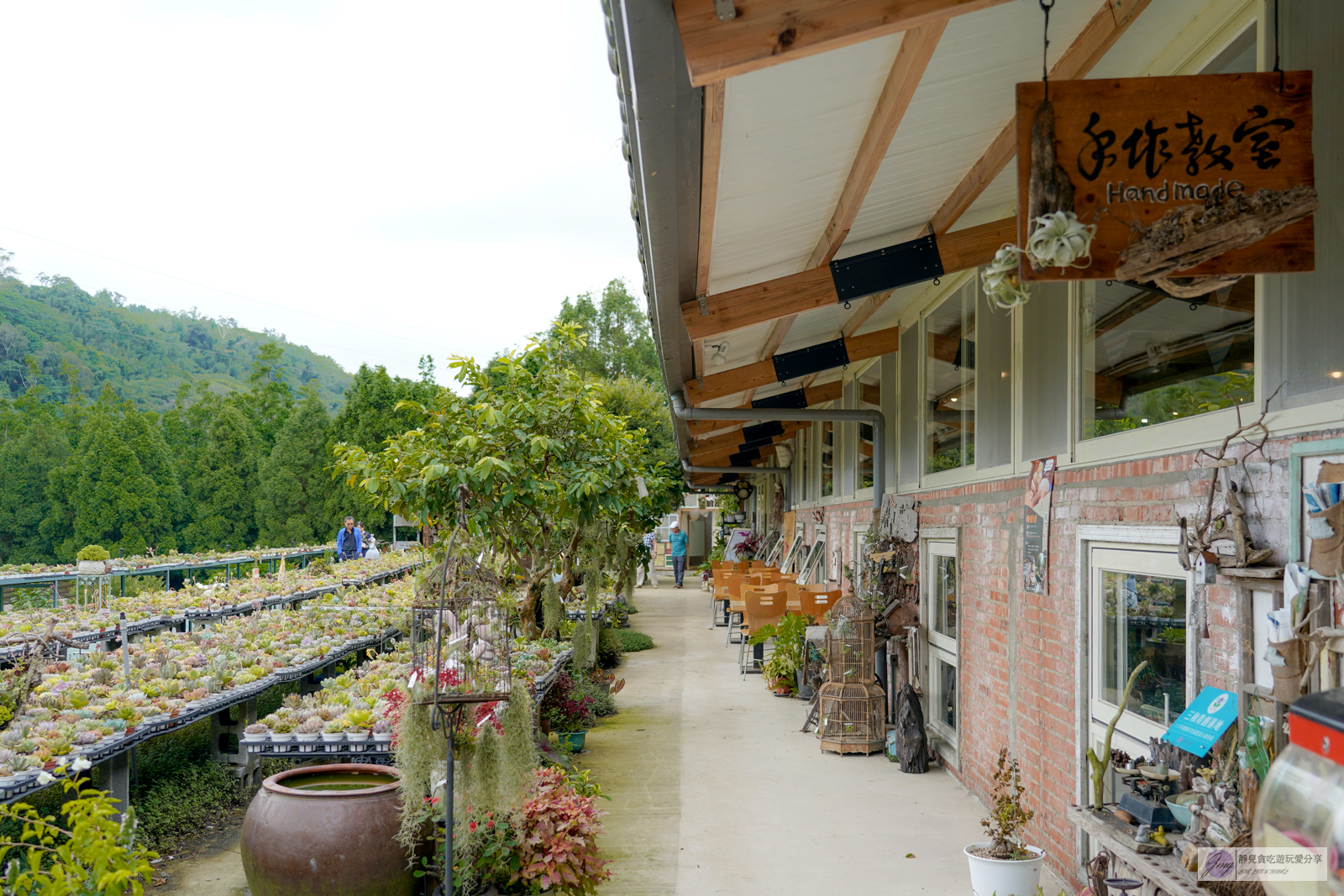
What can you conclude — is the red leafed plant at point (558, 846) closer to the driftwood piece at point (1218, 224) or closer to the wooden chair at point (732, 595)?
the driftwood piece at point (1218, 224)

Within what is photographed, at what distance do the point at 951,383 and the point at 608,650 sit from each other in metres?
6.88

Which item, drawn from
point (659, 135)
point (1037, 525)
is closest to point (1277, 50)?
point (659, 135)

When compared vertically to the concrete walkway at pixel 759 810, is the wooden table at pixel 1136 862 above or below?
above

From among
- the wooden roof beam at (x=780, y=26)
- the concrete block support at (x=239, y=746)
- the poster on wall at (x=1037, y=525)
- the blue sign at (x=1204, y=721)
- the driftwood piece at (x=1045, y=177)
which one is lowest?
the concrete block support at (x=239, y=746)

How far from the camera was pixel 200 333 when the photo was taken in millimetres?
69625

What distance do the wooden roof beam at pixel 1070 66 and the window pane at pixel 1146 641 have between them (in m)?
1.79

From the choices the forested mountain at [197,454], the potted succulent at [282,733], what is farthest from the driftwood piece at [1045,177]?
Result: the forested mountain at [197,454]

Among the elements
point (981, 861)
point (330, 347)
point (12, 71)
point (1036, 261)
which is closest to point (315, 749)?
point (981, 861)

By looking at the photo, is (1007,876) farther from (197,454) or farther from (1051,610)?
(197,454)

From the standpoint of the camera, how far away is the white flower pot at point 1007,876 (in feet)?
13.7

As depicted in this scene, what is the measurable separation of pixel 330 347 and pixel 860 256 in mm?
82322

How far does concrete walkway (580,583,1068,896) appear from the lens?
4.82m

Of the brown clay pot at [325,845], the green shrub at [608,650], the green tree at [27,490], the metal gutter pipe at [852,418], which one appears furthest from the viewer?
the green tree at [27,490]

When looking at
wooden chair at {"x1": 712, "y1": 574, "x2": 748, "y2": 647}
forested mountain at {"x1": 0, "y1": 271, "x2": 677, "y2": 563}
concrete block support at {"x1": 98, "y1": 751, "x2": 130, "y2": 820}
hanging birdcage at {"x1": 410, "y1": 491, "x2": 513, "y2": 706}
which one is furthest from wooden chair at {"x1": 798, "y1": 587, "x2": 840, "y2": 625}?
forested mountain at {"x1": 0, "y1": 271, "x2": 677, "y2": 563}
